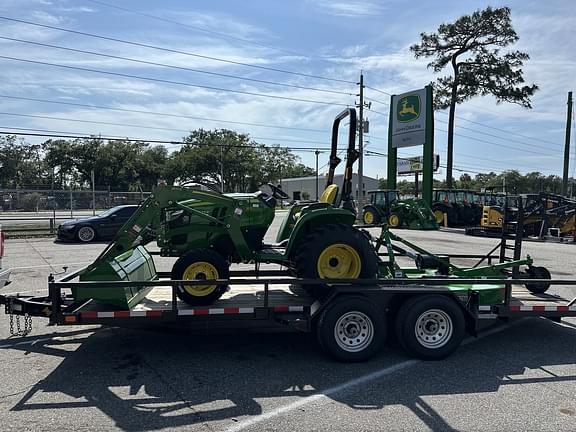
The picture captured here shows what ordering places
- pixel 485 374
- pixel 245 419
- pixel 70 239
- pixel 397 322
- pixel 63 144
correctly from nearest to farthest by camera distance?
pixel 245 419, pixel 485 374, pixel 397 322, pixel 70 239, pixel 63 144

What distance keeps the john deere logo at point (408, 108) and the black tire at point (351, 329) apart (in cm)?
2606

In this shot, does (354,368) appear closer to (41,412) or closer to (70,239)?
(41,412)

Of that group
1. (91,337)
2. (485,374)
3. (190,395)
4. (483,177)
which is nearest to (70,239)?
(91,337)

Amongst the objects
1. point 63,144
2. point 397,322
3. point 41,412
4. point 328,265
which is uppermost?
point 63,144

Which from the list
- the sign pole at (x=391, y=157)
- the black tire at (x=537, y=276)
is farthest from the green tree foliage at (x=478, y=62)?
the black tire at (x=537, y=276)

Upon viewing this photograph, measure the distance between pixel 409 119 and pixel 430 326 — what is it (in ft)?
Result: 85.9

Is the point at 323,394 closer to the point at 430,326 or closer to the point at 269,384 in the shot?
the point at 269,384

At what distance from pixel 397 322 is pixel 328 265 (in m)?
1.04

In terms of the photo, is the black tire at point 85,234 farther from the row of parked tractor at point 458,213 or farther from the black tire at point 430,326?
the black tire at point 430,326

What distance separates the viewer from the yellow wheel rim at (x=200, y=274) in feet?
18.4

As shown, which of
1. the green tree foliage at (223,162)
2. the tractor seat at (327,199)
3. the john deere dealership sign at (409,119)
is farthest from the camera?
the green tree foliage at (223,162)

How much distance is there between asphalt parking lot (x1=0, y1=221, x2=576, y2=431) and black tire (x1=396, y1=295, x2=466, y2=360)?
0.16 meters

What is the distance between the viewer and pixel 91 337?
6.04 metres

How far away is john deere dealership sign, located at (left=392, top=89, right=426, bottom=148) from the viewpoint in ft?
95.4
